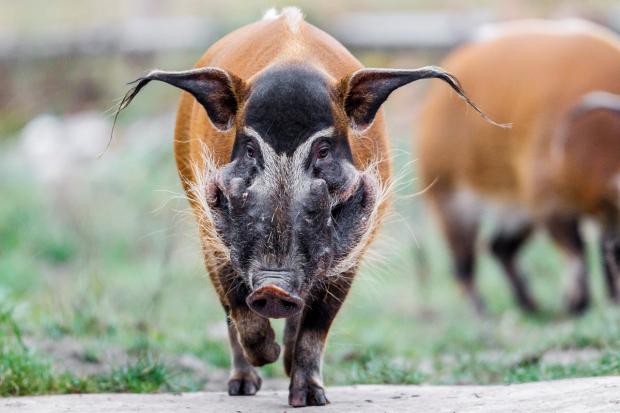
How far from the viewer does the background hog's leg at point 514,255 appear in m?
10.9

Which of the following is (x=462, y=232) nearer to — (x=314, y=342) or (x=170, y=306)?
(x=170, y=306)

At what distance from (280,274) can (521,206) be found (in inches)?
252

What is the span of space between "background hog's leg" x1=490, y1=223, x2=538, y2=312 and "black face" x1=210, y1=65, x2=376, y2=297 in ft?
20.6

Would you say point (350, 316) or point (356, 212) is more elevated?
point (356, 212)

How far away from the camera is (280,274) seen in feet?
14.5

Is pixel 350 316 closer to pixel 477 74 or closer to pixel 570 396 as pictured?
pixel 477 74

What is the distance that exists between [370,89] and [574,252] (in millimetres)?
5784

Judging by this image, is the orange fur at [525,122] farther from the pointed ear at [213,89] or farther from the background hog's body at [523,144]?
the pointed ear at [213,89]

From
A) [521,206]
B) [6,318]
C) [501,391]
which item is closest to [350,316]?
[521,206]

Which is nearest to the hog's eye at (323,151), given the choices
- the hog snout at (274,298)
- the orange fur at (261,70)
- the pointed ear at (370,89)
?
the orange fur at (261,70)

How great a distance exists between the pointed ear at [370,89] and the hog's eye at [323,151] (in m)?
0.24

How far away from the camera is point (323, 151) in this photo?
4684 mm

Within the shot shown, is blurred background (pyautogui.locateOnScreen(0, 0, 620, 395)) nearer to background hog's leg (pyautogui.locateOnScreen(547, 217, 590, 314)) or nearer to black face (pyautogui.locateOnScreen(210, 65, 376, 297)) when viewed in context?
background hog's leg (pyautogui.locateOnScreen(547, 217, 590, 314))

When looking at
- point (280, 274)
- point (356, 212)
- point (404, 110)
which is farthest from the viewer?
point (404, 110)
